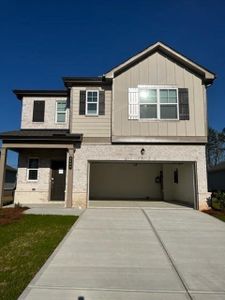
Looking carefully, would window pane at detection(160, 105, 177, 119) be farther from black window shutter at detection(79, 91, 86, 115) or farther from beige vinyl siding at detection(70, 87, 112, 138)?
black window shutter at detection(79, 91, 86, 115)

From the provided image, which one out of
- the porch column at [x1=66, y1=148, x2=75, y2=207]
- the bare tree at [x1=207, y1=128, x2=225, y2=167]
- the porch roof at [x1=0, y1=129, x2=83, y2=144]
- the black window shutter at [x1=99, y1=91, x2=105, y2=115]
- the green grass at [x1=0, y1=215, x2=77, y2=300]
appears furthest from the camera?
the bare tree at [x1=207, y1=128, x2=225, y2=167]

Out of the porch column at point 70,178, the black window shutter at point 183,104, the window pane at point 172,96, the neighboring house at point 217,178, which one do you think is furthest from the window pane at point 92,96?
the neighboring house at point 217,178

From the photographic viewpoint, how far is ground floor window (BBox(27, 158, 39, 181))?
14.4 metres

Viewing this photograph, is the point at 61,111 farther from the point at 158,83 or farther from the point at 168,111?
the point at 168,111

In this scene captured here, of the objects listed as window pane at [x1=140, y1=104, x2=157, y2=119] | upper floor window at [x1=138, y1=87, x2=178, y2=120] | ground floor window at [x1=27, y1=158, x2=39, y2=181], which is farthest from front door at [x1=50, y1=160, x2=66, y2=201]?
upper floor window at [x1=138, y1=87, x2=178, y2=120]

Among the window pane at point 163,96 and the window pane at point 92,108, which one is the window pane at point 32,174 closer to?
the window pane at point 92,108

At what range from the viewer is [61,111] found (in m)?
15.7

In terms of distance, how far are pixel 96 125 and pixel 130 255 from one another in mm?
8478

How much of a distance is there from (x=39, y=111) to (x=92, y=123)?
4.44 meters

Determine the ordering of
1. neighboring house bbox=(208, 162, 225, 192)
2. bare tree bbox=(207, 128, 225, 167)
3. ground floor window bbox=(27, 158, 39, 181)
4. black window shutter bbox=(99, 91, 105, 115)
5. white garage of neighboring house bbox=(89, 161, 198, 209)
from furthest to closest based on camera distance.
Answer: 1. bare tree bbox=(207, 128, 225, 167)
2. neighboring house bbox=(208, 162, 225, 192)
3. white garage of neighboring house bbox=(89, 161, 198, 209)
4. ground floor window bbox=(27, 158, 39, 181)
5. black window shutter bbox=(99, 91, 105, 115)

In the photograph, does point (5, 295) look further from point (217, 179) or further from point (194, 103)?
point (217, 179)

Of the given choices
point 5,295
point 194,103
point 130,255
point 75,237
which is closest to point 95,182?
point 194,103

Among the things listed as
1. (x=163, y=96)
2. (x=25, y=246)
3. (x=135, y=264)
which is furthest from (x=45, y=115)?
(x=135, y=264)

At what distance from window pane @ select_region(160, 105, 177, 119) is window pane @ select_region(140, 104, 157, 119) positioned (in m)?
0.36
